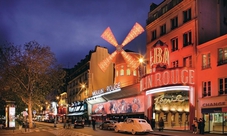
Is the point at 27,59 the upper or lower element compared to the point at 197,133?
upper

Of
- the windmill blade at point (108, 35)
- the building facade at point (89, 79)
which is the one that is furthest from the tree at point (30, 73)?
the building facade at point (89, 79)

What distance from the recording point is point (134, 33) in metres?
46.7

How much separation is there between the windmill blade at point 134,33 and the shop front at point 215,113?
16862 mm

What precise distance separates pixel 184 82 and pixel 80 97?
53069 millimetres

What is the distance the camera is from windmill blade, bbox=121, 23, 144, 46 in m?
45.7

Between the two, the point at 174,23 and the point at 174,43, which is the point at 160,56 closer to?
the point at 174,43

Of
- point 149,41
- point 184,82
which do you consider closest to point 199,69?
point 184,82

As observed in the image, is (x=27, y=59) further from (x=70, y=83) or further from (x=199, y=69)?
(x=70, y=83)

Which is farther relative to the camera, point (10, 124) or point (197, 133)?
point (10, 124)

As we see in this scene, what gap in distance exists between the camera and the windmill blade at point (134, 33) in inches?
1797

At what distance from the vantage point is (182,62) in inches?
1438

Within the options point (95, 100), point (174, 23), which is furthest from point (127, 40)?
point (95, 100)

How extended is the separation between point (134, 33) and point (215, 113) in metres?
19.9

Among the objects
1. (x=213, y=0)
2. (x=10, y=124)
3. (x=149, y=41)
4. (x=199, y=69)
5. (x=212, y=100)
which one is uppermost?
(x=213, y=0)
